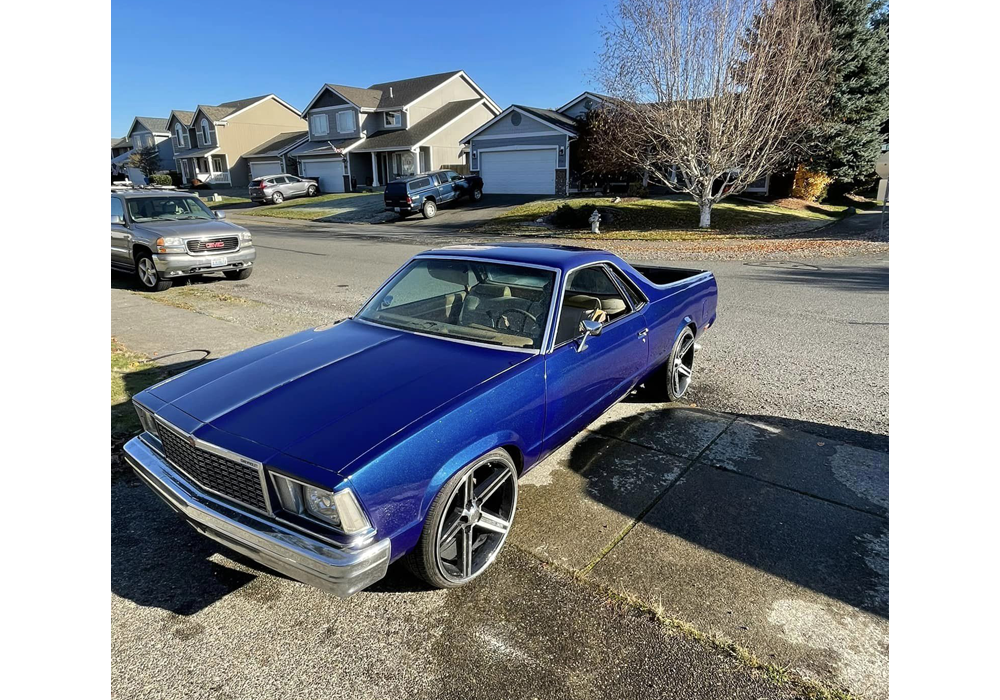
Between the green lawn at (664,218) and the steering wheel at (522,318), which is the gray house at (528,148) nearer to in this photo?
the green lawn at (664,218)

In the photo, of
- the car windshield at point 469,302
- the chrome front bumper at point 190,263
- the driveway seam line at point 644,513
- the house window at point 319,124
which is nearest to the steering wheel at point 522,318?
the car windshield at point 469,302

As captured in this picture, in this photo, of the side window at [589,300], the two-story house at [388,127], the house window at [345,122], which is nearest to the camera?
the side window at [589,300]

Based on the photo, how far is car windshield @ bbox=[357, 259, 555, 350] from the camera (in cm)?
357

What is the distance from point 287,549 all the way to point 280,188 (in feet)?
130

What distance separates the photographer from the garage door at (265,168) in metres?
49.6

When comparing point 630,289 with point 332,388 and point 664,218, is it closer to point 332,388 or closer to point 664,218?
point 332,388

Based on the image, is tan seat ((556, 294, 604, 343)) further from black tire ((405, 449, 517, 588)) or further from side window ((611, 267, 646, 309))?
black tire ((405, 449, 517, 588))

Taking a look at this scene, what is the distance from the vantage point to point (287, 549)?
90.4 inches

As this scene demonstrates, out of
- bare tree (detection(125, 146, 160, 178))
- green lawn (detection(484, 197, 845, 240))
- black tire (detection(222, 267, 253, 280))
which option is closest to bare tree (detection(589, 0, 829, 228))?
green lawn (detection(484, 197, 845, 240))

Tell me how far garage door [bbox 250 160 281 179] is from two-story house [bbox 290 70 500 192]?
5.70 m

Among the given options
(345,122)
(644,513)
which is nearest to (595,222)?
(644,513)

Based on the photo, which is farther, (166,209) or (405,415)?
(166,209)

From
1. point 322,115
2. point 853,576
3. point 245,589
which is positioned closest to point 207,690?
point 245,589
